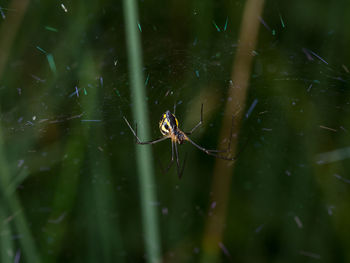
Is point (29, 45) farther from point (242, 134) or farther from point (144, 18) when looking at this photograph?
point (242, 134)

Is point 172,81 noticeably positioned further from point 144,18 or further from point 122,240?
point 122,240

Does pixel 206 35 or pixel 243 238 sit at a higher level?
pixel 206 35

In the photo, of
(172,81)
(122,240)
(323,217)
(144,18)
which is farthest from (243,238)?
(144,18)

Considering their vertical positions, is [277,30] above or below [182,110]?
above

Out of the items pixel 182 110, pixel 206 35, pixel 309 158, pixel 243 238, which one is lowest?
pixel 243 238

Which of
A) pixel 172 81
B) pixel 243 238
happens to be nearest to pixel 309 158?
pixel 243 238

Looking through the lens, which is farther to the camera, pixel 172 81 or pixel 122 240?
pixel 122 240
